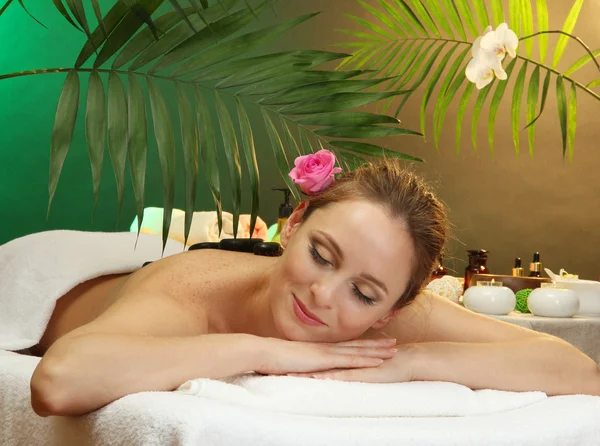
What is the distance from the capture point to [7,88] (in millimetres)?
4113

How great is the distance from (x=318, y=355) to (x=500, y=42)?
1.16 m

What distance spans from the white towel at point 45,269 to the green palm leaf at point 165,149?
0.35m

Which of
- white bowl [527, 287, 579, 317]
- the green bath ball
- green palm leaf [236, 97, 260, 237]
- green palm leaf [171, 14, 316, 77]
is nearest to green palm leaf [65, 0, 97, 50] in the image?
green palm leaf [171, 14, 316, 77]

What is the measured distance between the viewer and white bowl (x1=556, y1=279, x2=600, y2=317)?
6.63 feet

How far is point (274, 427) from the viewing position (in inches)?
27.4

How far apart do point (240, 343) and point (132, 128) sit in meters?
0.50

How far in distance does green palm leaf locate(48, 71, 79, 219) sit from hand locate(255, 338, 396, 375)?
42 cm

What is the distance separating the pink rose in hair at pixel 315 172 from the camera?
1209 millimetres

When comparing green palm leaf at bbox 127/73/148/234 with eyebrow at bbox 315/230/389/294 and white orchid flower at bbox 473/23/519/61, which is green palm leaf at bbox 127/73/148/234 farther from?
white orchid flower at bbox 473/23/519/61

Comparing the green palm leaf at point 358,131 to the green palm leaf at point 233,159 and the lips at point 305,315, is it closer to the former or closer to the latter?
the green palm leaf at point 233,159

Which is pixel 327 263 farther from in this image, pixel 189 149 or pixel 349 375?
pixel 189 149

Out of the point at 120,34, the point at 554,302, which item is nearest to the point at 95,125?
the point at 120,34

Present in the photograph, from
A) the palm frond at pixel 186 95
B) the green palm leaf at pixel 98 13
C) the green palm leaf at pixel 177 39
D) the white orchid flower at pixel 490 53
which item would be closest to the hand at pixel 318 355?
the palm frond at pixel 186 95

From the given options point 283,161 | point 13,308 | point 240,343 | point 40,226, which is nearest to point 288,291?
point 240,343
